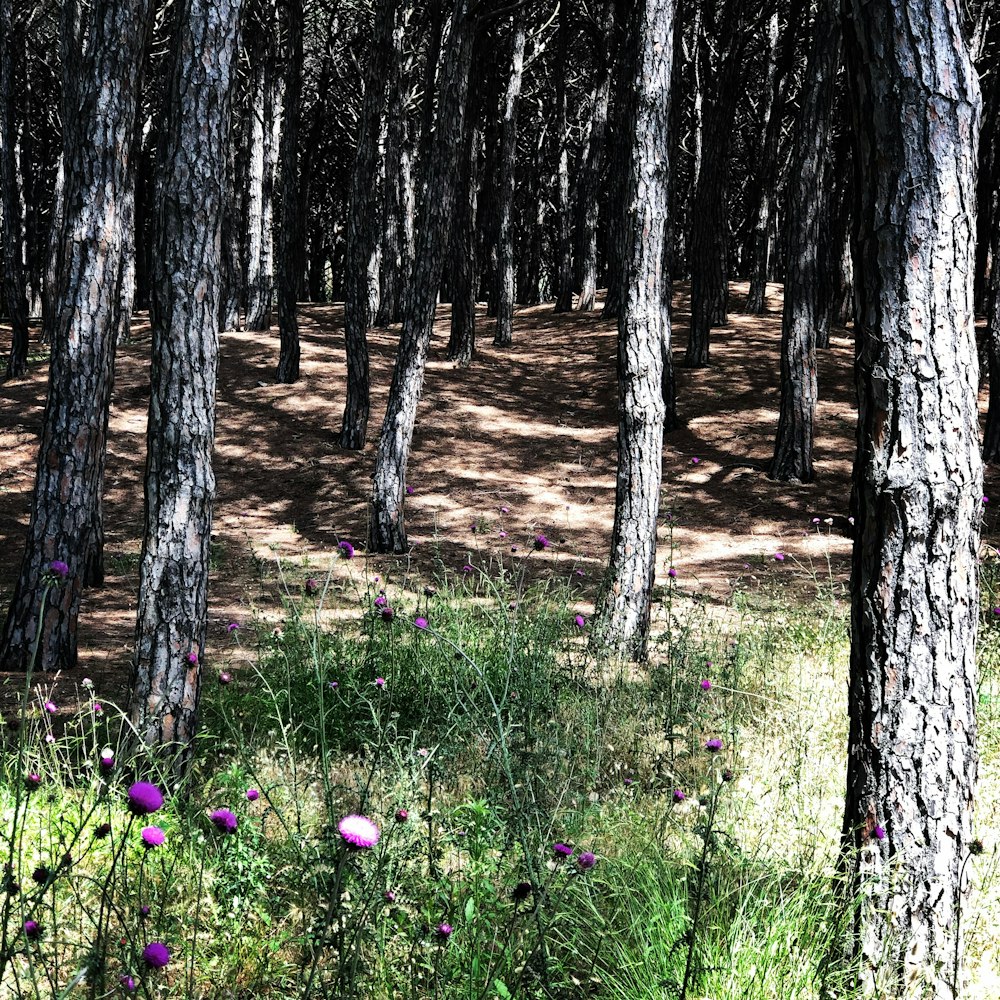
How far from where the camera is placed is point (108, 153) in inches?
268

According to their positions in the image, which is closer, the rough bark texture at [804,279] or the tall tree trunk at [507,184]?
the rough bark texture at [804,279]

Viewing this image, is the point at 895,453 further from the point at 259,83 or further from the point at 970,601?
the point at 259,83

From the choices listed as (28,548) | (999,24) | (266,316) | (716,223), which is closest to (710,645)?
(28,548)

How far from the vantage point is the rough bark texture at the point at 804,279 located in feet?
39.9

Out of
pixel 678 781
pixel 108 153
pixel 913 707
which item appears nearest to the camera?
pixel 913 707

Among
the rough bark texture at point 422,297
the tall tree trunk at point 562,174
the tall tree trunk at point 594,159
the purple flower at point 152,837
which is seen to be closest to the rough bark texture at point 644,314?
the rough bark texture at point 422,297

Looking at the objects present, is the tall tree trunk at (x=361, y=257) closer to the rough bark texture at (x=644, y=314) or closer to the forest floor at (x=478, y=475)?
the forest floor at (x=478, y=475)

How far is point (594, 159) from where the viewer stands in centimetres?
2109

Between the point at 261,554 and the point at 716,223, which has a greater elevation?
the point at 716,223

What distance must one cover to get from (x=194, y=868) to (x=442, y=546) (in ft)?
23.3

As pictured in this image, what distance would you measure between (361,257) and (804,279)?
19.6ft

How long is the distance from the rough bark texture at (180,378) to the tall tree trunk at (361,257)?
337 inches

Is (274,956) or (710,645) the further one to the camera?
(710,645)

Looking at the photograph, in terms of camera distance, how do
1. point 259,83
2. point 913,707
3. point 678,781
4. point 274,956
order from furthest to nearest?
point 259,83 < point 678,781 < point 274,956 < point 913,707
